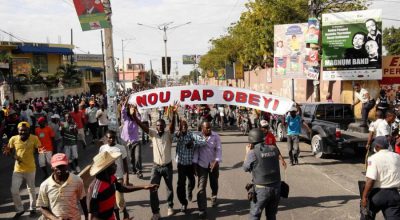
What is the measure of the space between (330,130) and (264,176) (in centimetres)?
715

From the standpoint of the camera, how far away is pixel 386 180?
207 inches

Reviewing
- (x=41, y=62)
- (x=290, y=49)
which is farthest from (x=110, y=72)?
(x=41, y=62)

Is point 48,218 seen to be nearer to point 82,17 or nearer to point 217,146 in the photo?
point 217,146

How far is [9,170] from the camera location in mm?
11742

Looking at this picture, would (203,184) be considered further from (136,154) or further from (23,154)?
(136,154)

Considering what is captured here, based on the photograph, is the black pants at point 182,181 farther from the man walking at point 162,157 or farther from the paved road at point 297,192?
the paved road at point 297,192

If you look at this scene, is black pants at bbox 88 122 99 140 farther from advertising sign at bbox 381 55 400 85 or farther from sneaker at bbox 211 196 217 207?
advertising sign at bbox 381 55 400 85

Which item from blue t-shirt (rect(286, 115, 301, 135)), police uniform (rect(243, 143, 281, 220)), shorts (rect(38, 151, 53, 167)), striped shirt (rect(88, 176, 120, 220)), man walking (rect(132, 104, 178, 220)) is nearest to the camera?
striped shirt (rect(88, 176, 120, 220))

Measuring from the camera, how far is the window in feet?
156

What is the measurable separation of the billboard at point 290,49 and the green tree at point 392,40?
4570cm

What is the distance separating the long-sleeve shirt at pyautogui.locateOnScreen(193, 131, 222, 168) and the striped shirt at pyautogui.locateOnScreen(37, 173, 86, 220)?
3017mm

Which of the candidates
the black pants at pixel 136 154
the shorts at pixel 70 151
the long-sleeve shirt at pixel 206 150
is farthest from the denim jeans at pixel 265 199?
the shorts at pixel 70 151

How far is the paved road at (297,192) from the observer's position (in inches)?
284

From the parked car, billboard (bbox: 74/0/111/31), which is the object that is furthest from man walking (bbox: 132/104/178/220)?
the parked car
